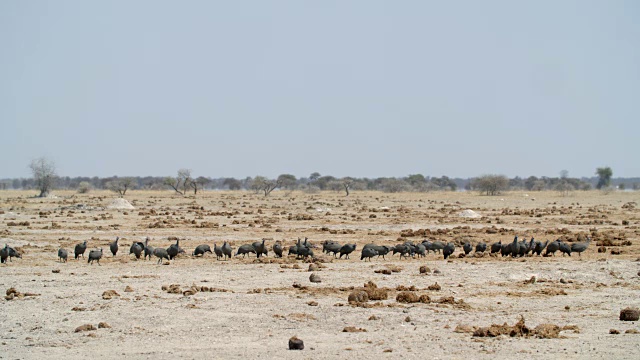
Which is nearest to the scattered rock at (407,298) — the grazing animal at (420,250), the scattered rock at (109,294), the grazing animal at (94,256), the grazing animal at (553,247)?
the scattered rock at (109,294)

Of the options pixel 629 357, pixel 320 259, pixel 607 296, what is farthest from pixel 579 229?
pixel 629 357

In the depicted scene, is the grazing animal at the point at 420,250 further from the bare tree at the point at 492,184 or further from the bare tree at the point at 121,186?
the bare tree at the point at 492,184

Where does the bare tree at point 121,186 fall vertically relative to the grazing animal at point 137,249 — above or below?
above

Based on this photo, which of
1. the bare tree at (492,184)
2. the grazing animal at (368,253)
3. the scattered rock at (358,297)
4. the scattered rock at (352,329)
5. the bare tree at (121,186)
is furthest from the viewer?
the bare tree at (492,184)

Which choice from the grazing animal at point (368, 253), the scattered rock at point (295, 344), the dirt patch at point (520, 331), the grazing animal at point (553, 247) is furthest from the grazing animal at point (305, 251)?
the scattered rock at point (295, 344)

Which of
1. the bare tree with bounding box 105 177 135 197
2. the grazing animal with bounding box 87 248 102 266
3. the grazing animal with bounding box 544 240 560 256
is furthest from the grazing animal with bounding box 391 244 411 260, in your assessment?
the bare tree with bounding box 105 177 135 197

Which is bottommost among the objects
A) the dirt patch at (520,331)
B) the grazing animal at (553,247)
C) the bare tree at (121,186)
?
the dirt patch at (520,331)

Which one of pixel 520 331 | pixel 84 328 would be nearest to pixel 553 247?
pixel 520 331

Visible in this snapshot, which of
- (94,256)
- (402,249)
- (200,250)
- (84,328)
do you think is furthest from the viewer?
(200,250)

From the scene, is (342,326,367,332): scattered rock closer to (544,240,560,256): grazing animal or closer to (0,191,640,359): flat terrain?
(0,191,640,359): flat terrain

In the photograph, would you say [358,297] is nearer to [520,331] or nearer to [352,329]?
[352,329]

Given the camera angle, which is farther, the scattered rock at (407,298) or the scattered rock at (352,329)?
the scattered rock at (407,298)

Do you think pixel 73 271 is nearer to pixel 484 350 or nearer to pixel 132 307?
pixel 132 307

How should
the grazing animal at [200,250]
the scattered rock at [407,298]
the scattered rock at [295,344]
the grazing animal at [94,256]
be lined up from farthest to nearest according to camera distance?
the grazing animal at [200,250] < the grazing animal at [94,256] < the scattered rock at [407,298] < the scattered rock at [295,344]
